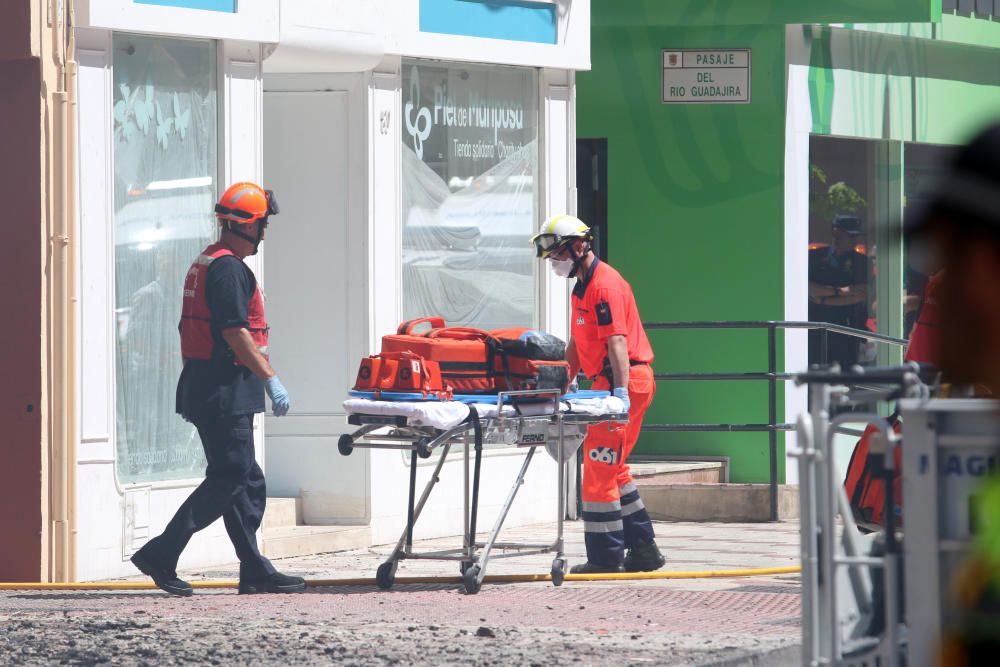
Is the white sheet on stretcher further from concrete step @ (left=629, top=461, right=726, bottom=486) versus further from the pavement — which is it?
concrete step @ (left=629, top=461, right=726, bottom=486)

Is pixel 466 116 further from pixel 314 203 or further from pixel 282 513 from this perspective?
pixel 282 513

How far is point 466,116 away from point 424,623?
17.3ft

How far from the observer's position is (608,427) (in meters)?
9.80

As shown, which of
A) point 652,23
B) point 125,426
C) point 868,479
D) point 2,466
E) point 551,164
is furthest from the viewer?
point 652,23

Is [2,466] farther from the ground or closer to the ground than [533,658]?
farther from the ground

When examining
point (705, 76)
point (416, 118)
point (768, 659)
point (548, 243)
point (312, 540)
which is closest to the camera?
point (768, 659)

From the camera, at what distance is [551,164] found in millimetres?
13070

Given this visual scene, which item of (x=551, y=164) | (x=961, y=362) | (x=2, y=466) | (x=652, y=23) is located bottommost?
(x=2, y=466)

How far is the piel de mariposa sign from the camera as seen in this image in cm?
1234

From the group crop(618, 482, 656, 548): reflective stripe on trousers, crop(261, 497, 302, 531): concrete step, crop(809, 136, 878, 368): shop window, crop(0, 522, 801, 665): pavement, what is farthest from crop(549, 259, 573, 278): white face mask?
crop(809, 136, 878, 368): shop window

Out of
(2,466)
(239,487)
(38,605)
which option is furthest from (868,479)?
(2,466)

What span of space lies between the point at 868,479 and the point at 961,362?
518 cm

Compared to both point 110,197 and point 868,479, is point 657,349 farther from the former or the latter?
point 868,479

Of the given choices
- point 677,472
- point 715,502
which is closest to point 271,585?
point 715,502
